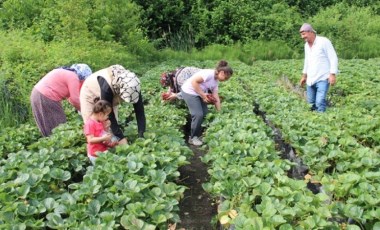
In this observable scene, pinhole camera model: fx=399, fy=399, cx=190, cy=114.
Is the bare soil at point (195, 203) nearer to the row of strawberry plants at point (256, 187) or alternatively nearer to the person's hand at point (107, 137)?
the row of strawberry plants at point (256, 187)

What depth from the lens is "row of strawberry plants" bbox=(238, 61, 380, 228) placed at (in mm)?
3045

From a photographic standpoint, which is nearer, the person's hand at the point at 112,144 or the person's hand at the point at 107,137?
the person's hand at the point at 107,137

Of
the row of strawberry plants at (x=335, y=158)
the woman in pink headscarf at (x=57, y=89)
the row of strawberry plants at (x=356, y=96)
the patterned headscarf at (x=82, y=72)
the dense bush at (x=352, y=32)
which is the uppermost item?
the patterned headscarf at (x=82, y=72)

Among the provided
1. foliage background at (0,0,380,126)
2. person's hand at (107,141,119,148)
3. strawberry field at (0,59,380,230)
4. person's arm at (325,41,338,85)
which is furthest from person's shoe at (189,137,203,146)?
foliage background at (0,0,380,126)

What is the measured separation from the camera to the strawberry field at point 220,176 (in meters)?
2.96

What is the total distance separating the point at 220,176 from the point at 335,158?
1.34 meters

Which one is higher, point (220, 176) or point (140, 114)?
point (140, 114)

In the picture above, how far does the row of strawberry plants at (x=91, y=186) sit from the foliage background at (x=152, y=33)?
265cm

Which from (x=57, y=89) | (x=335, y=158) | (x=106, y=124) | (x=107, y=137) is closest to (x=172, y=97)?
(x=57, y=89)

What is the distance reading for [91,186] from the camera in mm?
3359

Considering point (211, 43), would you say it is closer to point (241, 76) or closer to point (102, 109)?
point (241, 76)

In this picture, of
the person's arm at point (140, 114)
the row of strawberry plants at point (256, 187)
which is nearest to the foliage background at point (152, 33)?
the person's arm at point (140, 114)

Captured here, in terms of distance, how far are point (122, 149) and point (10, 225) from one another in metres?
1.57

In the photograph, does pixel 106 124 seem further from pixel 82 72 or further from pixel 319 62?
pixel 319 62
